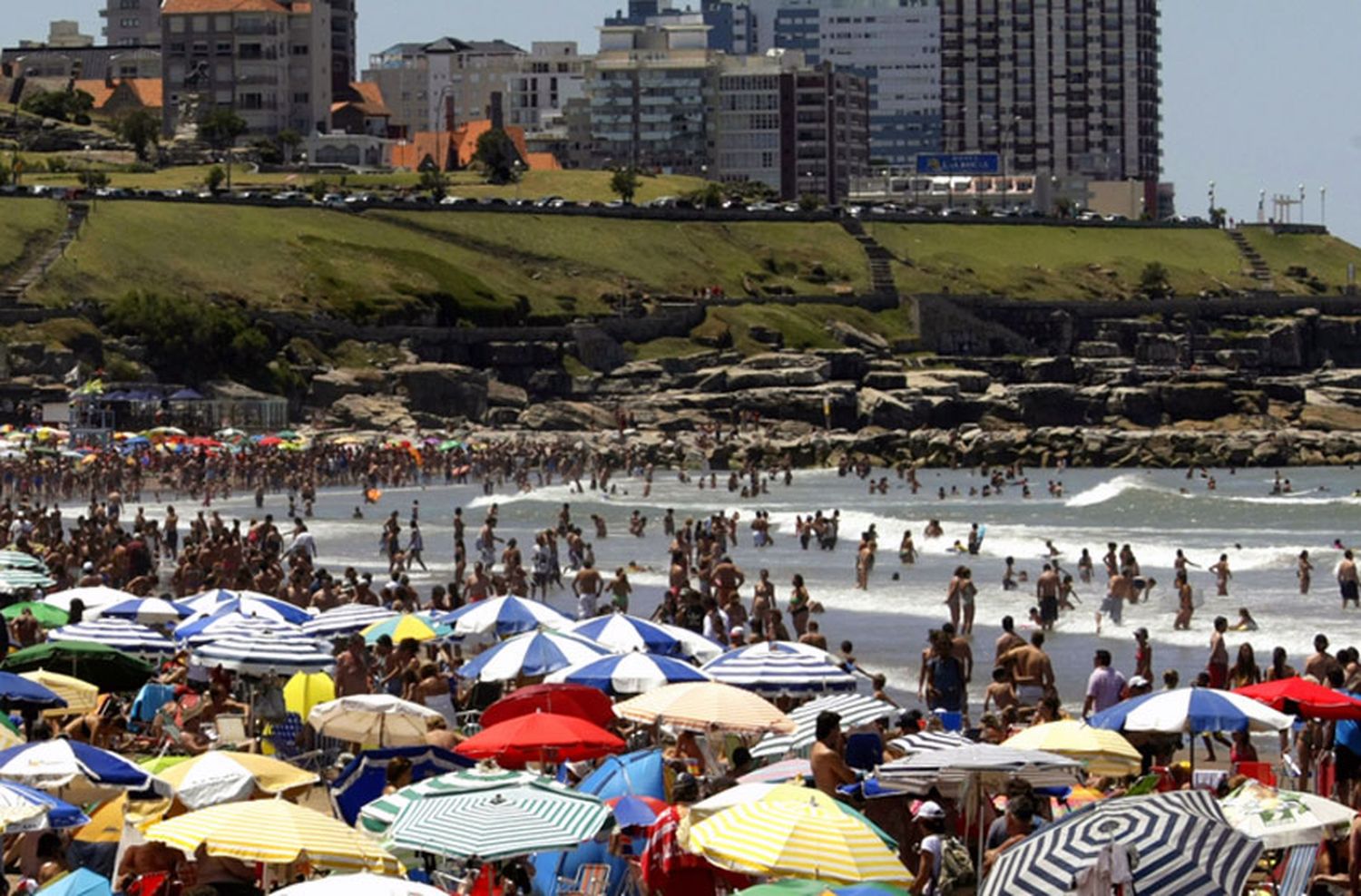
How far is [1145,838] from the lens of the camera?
9250mm

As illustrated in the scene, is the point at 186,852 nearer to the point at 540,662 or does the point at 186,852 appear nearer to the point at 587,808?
the point at 587,808

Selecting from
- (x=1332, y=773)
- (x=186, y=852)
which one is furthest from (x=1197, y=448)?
(x=186, y=852)

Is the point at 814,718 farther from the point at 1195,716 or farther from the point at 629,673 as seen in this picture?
the point at 629,673

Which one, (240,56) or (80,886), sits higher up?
(240,56)

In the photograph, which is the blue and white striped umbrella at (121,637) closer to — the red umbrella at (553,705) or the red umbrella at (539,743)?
the red umbrella at (553,705)

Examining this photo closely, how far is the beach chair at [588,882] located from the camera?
492 inches

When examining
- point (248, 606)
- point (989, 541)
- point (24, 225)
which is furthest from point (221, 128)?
point (248, 606)

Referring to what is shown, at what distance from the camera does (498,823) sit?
11.8 metres

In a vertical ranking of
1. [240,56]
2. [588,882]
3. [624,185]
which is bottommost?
[588,882]

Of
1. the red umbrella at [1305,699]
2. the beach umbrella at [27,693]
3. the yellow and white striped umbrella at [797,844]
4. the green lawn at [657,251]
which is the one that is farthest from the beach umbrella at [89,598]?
the green lawn at [657,251]

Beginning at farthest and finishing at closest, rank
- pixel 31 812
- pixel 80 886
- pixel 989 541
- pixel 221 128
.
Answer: pixel 221 128
pixel 989 541
pixel 31 812
pixel 80 886

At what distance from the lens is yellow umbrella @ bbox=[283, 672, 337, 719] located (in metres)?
19.2

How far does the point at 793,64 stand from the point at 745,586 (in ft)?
498

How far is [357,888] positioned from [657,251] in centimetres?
11353
